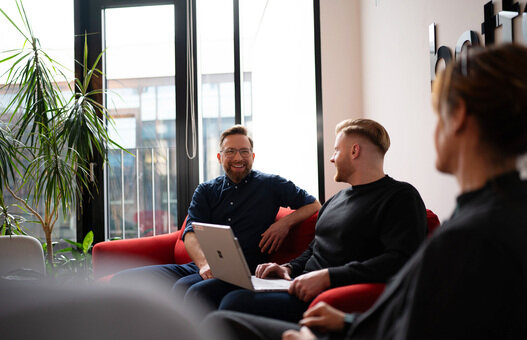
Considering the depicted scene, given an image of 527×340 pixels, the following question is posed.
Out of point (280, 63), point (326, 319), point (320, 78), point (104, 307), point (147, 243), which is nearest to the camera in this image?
point (104, 307)

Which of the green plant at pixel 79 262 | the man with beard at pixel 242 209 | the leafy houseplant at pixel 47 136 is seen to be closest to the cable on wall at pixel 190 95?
the leafy houseplant at pixel 47 136

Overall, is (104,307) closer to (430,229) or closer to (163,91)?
(430,229)

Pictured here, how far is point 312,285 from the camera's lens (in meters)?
1.76

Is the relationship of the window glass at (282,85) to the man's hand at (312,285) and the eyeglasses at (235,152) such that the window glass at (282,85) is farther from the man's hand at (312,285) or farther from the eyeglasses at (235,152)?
the man's hand at (312,285)

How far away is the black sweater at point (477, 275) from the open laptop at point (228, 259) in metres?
1.06

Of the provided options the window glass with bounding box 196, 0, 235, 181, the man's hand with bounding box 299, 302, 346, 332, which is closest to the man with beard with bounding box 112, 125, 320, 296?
the man's hand with bounding box 299, 302, 346, 332

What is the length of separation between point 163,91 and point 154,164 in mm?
654

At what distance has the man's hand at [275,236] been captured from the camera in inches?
101

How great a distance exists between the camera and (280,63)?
4059 millimetres

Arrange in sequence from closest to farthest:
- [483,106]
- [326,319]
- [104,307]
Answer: [104,307], [483,106], [326,319]

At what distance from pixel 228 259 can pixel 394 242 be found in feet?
2.17

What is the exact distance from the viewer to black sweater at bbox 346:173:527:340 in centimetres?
72

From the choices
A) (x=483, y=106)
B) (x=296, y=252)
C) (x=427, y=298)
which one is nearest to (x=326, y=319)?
(x=427, y=298)

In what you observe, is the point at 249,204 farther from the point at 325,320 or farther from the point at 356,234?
the point at 325,320
